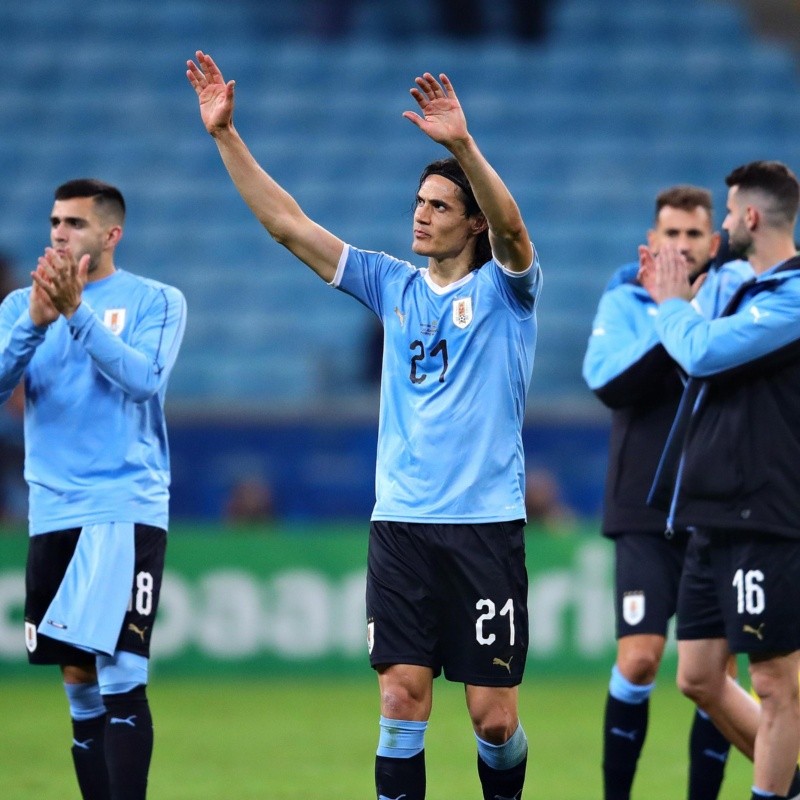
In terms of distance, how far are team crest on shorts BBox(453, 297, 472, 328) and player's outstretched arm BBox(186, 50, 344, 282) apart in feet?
1.55

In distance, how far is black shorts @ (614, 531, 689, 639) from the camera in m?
6.64

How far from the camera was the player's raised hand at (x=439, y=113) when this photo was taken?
199 inches

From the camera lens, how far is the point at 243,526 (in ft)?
40.9

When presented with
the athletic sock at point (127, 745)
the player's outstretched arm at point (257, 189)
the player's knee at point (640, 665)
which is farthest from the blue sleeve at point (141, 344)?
the player's knee at point (640, 665)

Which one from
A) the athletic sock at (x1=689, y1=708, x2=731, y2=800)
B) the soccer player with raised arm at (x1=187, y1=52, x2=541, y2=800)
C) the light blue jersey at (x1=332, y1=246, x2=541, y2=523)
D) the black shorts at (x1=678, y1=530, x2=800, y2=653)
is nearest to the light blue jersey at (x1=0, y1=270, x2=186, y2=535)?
the soccer player with raised arm at (x1=187, y1=52, x2=541, y2=800)

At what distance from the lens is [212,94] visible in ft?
18.2

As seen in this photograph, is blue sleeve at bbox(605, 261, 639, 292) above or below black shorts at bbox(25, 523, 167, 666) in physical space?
above

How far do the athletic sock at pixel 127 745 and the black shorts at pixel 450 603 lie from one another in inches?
39.6

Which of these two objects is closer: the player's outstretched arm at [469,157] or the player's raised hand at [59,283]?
the player's outstretched arm at [469,157]

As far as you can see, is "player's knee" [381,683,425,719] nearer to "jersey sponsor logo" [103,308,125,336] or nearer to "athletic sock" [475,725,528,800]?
"athletic sock" [475,725,528,800]

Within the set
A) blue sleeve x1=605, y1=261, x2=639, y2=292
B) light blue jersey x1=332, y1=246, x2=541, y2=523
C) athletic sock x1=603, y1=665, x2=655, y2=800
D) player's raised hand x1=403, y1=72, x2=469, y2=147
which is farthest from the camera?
blue sleeve x1=605, y1=261, x2=639, y2=292

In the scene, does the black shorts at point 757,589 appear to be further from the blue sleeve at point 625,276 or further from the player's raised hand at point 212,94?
the player's raised hand at point 212,94

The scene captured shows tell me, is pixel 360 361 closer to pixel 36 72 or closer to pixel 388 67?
pixel 388 67

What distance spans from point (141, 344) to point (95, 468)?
0.50 m
